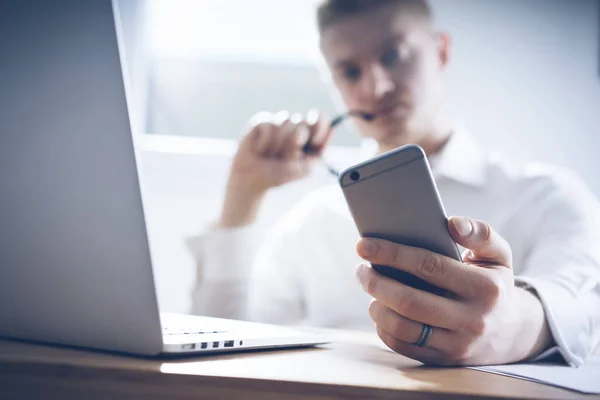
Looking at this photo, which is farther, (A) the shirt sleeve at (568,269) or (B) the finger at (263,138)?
(B) the finger at (263,138)

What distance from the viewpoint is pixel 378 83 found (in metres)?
1.05

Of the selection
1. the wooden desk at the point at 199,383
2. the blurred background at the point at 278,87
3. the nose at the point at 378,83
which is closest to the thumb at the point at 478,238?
the wooden desk at the point at 199,383

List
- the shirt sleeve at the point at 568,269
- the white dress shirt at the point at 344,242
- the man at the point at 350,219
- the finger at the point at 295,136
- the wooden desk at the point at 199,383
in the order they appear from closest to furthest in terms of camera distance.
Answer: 1. the wooden desk at the point at 199,383
2. the shirt sleeve at the point at 568,269
3. the man at the point at 350,219
4. the white dress shirt at the point at 344,242
5. the finger at the point at 295,136

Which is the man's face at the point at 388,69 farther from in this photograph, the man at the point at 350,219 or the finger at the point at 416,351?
the finger at the point at 416,351

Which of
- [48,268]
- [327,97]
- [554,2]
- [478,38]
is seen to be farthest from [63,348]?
[554,2]

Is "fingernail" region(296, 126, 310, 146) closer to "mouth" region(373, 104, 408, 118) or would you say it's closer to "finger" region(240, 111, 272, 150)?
"finger" region(240, 111, 272, 150)

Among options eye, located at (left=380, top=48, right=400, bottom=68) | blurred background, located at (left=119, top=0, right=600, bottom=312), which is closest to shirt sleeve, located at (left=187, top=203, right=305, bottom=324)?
blurred background, located at (left=119, top=0, right=600, bottom=312)

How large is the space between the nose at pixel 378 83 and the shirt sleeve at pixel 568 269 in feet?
1.22

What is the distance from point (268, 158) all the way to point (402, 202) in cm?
56

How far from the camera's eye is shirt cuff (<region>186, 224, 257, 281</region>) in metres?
0.96

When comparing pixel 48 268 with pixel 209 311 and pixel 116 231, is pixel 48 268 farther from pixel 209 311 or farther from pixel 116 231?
pixel 209 311

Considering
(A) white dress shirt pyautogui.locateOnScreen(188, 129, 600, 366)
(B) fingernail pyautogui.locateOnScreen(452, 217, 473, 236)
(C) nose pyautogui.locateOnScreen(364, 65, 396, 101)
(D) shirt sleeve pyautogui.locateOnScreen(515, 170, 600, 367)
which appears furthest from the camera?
(C) nose pyautogui.locateOnScreen(364, 65, 396, 101)

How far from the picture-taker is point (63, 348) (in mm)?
360

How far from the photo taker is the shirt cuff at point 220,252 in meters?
0.96
